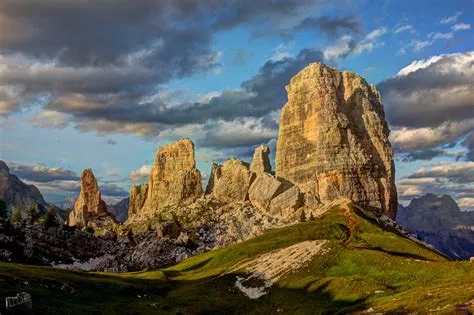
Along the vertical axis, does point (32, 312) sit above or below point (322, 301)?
above

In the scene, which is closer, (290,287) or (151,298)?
(290,287)

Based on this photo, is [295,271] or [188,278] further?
[188,278]

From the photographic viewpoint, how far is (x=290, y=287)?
92188mm

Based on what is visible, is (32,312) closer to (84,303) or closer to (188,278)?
(84,303)

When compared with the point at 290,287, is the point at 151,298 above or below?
below

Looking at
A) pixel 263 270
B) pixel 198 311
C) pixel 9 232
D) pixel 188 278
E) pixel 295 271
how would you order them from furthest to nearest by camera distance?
1. pixel 9 232
2. pixel 188 278
3. pixel 263 270
4. pixel 295 271
5. pixel 198 311

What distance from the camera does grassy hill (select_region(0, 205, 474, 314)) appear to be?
6316 centimetres

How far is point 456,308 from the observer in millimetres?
51719

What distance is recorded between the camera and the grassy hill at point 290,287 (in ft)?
207

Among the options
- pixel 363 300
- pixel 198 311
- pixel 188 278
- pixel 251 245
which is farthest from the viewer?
pixel 251 245

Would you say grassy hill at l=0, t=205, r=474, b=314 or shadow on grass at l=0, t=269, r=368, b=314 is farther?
shadow on grass at l=0, t=269, r=368, b=314

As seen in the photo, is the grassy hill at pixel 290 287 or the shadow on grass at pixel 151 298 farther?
the shadow on grass at pixel 151 298

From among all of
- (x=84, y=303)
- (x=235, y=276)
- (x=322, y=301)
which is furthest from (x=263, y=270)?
(x=84, y=303)

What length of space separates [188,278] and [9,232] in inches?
3421
